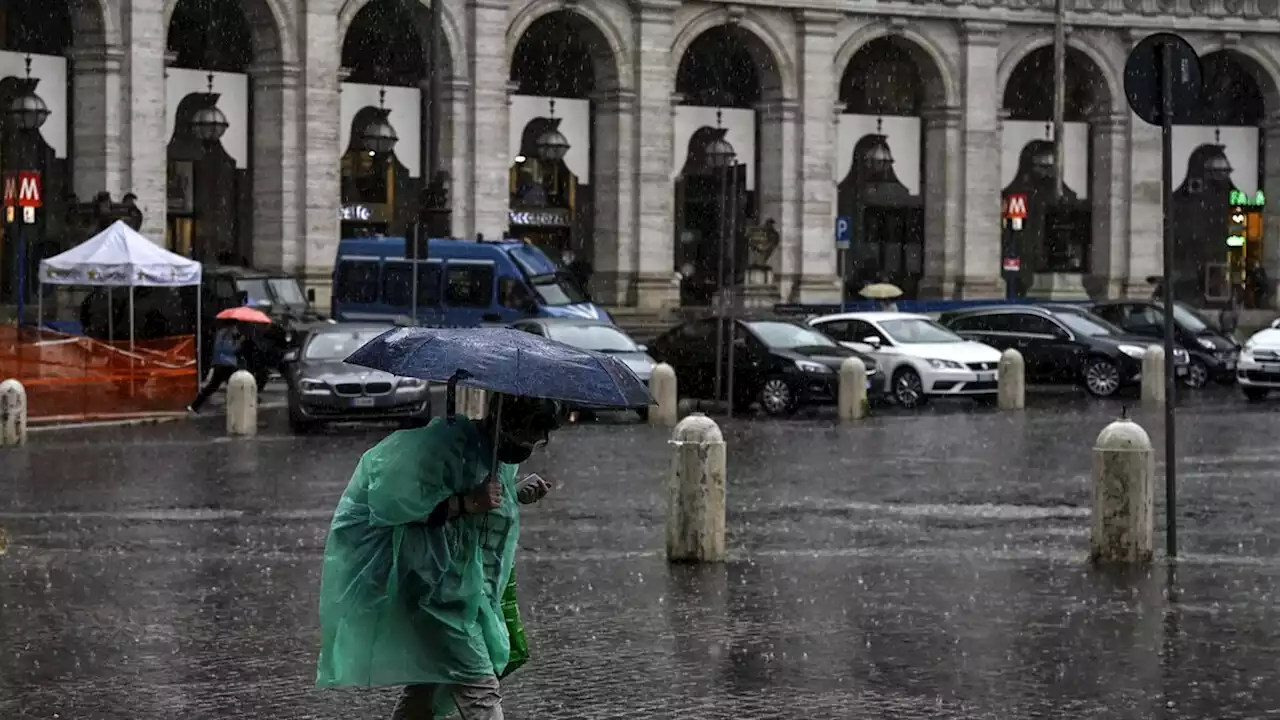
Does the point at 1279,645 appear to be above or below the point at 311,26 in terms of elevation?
below

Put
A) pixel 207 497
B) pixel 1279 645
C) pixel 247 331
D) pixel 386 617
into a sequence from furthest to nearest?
1. pixel 247 331
2. pixel 207 497
3. pixel 1279 645
4. pixel 386 617

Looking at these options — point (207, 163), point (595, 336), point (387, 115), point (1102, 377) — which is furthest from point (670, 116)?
point (595, 336)

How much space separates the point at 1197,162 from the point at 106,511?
4647cm

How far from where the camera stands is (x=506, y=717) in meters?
9.53

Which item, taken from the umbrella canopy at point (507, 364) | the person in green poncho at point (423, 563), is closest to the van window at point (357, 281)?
the umbrella canopy at point (507, 364)

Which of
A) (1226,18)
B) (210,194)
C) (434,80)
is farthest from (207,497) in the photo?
(1226,18)

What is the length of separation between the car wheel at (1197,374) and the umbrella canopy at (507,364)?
1212 inches

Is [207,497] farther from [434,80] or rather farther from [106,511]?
[434,80]

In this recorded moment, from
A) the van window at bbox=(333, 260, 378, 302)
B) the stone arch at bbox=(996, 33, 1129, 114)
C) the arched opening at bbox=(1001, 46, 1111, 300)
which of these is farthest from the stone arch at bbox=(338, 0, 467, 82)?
the stone arch at bbox=(996, 33, 1129, 114)

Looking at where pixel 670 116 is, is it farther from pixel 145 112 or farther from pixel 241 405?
pixel 241 405

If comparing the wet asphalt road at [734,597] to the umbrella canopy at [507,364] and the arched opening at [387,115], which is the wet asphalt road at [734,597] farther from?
the arched opening at [387,115]

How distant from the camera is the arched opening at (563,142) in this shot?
163ft

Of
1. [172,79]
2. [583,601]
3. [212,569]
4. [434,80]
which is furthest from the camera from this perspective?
[172,79]

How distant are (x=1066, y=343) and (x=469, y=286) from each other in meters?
9.21
